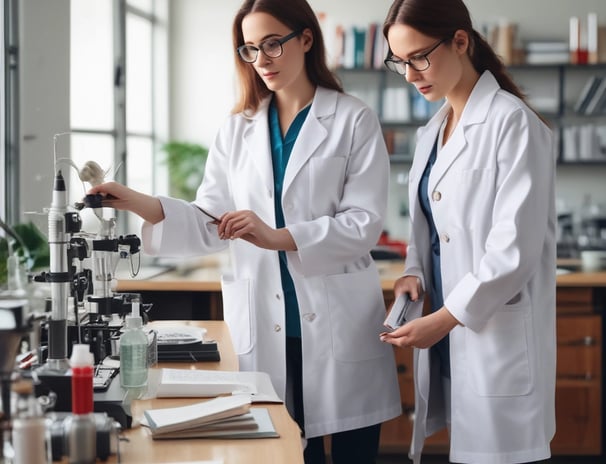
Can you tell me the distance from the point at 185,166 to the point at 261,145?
12.8ft

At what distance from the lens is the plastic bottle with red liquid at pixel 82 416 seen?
1090mm

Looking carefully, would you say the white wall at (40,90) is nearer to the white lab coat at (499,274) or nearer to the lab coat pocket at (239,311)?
the lab coat pocket at (239,311)

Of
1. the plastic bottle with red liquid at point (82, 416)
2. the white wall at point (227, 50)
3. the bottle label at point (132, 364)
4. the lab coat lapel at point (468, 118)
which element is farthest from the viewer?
the white wall at point (227, 50)

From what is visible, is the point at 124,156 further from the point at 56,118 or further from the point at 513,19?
the point at 513,19

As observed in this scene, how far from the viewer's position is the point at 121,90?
5.23 m

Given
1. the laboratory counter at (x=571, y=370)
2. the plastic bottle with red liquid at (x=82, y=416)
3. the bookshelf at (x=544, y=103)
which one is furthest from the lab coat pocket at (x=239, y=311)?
the bookshelf at (x=544, y=103)

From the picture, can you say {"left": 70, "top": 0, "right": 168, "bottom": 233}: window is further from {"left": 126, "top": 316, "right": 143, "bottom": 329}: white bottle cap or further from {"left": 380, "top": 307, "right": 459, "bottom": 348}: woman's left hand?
{"left": 380, "top": 307, "right": 459, "bottom": 348}: woman's left hand

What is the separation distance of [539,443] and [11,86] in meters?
2.61

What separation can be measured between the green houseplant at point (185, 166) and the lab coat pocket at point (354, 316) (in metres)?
3.95

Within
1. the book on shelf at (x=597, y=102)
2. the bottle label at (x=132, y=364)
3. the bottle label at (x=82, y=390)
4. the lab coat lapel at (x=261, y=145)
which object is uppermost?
the book on shelf at (x=597, y=102)

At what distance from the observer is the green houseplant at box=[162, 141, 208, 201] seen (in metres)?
6.00

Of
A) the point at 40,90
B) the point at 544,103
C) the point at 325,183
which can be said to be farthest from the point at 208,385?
the point at 544,103

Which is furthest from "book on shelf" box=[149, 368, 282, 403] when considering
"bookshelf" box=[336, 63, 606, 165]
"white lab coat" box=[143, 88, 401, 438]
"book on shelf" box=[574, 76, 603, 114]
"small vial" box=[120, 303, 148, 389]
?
"book on shelf" box=[574, 76, 603, 114]

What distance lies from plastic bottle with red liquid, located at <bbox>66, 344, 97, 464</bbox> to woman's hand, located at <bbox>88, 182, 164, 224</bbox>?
640 millimetres
